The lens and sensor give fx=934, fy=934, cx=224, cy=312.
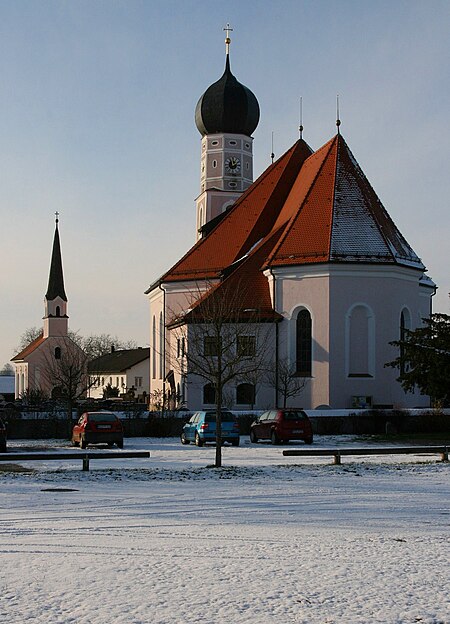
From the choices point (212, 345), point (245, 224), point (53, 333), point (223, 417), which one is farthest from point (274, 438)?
point (53, 333)

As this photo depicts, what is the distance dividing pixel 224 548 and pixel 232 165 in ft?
179

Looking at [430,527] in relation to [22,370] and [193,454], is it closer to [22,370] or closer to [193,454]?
[193,454]

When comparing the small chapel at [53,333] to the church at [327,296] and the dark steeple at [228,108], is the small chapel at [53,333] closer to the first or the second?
the dark steeple at [228,108]

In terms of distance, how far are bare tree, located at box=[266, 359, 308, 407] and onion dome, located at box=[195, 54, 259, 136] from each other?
962 inches

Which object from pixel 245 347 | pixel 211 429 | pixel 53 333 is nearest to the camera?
pixel 245 347

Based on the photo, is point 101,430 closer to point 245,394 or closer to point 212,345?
point 212,345

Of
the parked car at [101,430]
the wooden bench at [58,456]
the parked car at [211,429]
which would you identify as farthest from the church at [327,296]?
the wooden bench at [58,456]

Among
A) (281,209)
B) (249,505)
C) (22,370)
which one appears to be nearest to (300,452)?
(249,505)

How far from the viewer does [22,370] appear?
99.4m

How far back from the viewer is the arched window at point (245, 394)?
43.3 m

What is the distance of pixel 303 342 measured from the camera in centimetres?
4331

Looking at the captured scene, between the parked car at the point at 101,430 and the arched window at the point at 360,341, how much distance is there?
15.8 meters

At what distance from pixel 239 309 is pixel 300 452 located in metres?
20.9

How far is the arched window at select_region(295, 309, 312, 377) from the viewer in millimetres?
42969
